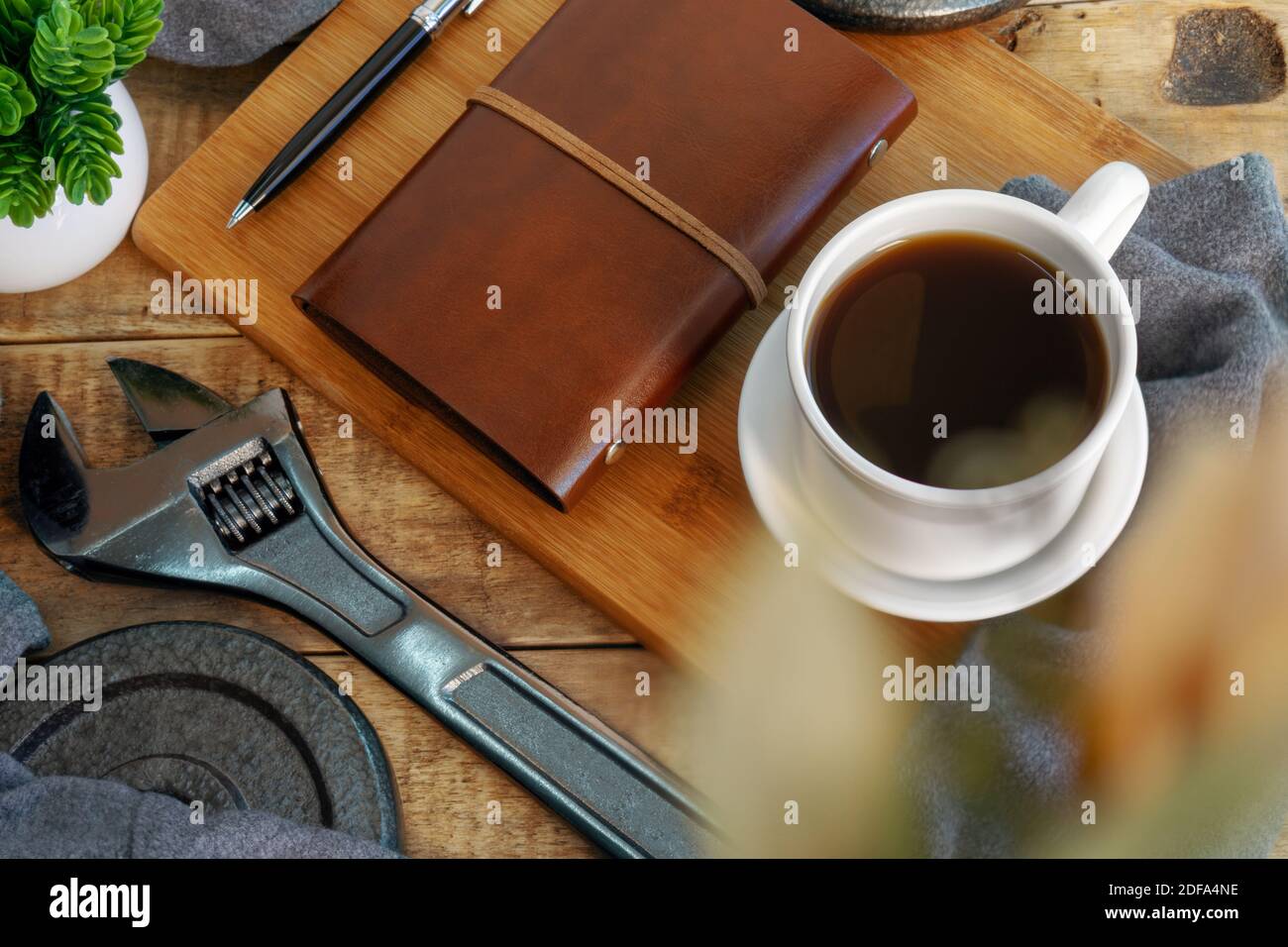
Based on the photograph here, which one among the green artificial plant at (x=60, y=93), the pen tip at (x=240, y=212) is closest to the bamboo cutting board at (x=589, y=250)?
the pen tip at (x=240, y=212)

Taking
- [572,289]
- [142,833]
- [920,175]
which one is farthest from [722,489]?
[142,833]

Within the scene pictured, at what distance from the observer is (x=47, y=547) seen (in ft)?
2.30

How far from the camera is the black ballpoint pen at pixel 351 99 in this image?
75 centimetres

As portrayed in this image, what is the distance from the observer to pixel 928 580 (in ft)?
1.98

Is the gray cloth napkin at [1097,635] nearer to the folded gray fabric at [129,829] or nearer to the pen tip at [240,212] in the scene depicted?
the folded gray fabric at [129,829]

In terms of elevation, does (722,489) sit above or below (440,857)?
above

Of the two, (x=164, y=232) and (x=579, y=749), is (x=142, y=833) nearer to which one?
(x=579, y=749)

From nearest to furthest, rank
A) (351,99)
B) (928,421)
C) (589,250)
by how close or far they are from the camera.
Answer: (928,421)
(589,250)
(351,99)

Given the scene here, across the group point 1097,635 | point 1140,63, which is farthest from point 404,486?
point 1140,63

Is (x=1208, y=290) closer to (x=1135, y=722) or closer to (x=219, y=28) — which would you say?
(x=1135, y=722)

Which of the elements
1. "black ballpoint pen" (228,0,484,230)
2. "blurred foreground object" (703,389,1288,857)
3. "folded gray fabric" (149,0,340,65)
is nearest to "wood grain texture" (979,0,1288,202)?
"blurred foreground object" (703,389,1288,857)

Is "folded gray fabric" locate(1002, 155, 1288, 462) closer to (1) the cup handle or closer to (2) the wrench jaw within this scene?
(1) the cup handle

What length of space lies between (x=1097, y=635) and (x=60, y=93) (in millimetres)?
647
